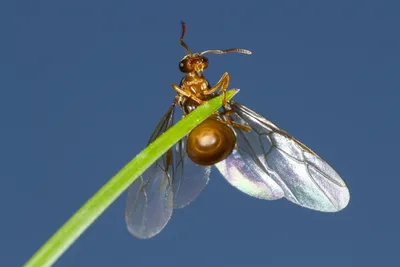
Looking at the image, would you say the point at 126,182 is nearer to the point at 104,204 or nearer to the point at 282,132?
the point at 104,204

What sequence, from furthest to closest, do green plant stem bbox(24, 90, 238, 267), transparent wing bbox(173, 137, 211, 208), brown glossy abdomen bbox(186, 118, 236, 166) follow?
transparent wing bbox(173, 137, 211, 208) < brown glossy abdomen bbox(186, 118, 236, 166) < green plant stem bbox(24, 90, 238, 267)

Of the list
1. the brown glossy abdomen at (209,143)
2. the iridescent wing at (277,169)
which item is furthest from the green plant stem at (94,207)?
the iridescent wing at (277,169)

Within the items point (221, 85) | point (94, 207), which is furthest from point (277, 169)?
point (94, 207)

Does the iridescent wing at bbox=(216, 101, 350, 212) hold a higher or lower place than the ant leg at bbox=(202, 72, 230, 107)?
lower

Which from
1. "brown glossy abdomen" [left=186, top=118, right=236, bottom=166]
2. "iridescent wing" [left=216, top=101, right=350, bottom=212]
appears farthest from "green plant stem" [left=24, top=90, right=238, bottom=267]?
"iridescent wing" [left=216, top=101, right=350, bottom=212]

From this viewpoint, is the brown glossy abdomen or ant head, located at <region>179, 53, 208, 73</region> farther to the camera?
ant head, located at <region>179, 53, 208, 73</region>

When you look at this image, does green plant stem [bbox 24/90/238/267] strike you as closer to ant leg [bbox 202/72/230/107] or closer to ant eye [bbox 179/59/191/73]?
ant leg [bbox 202/72/230/107]

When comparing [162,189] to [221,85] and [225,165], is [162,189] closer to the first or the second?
[225,165]
